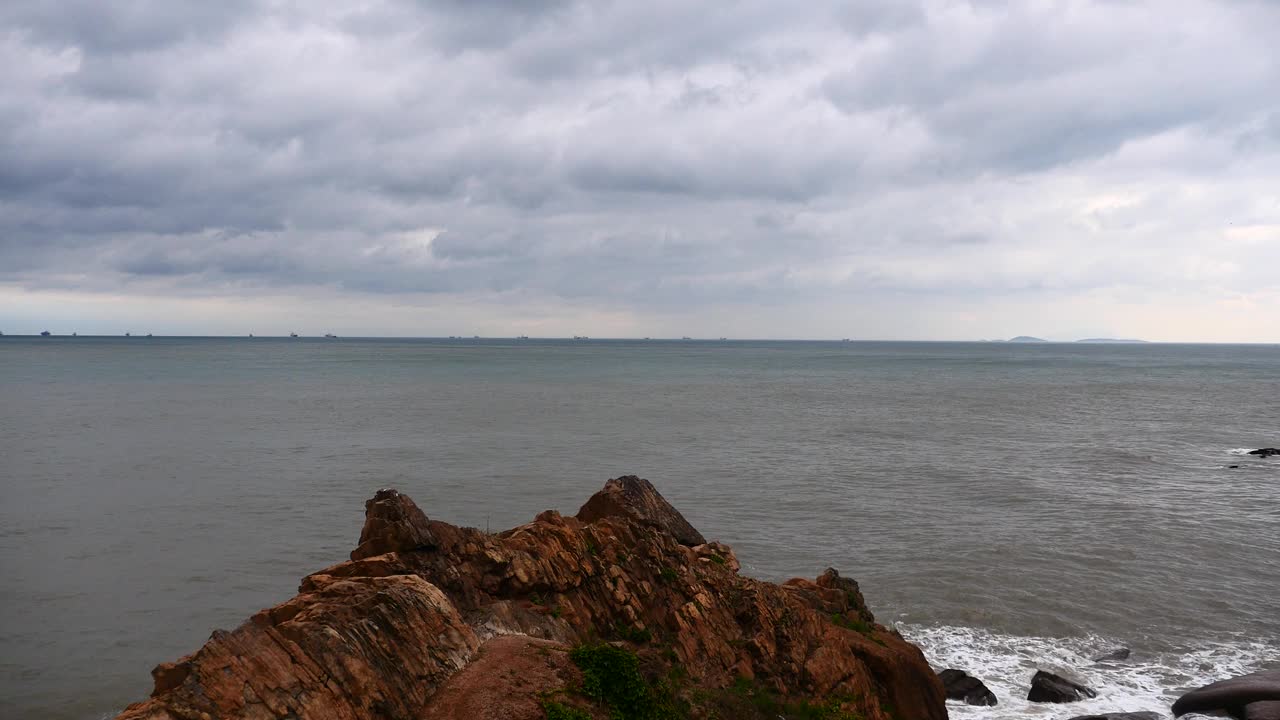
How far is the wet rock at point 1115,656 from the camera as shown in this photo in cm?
2370

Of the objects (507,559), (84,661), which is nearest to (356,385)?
(84,661)

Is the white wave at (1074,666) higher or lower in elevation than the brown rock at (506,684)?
lower

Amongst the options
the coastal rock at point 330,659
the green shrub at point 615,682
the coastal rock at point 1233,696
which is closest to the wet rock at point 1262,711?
the coastal rock at point 1233,696

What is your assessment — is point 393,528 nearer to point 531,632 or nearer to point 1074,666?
point 531,632

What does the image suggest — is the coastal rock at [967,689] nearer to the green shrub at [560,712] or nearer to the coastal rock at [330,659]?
the green shrub at [560,712]

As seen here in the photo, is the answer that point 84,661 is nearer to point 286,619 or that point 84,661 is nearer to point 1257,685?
point 286,619

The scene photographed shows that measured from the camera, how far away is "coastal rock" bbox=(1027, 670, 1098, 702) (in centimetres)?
2091

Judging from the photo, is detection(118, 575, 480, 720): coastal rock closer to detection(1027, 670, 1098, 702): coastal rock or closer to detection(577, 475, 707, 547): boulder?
detection(577, 475, 707, 547): boulder

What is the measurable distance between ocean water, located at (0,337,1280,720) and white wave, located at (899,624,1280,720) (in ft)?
0.30

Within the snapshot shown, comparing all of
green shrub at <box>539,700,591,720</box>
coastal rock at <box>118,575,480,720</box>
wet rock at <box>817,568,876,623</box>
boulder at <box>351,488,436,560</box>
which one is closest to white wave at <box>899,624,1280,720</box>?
wet rock at <box>817,568,876,623</box>

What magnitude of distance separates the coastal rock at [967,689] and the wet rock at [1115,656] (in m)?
4.58

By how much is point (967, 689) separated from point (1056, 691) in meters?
2.13

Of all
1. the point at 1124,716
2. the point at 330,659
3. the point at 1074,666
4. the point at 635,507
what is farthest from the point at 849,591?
→ the point at 330,659

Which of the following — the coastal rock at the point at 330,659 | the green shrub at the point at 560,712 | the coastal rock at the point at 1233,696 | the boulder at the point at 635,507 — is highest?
the boulder at the point at 635,507
